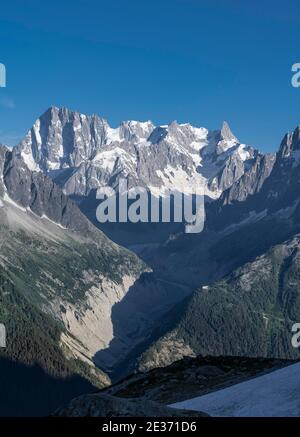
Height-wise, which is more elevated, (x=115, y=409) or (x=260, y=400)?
(x=260, y=400)

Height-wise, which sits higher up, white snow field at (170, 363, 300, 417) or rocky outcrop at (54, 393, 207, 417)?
white snow field at (170, 363, 300, 417)

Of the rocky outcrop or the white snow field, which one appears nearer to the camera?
the rocky outcrop

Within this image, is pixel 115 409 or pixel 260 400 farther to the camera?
pixel 260 400

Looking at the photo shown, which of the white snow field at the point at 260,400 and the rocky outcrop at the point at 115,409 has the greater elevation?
the white snow field at the point at 260,400

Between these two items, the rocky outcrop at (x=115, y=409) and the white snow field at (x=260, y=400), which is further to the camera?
the white snow field at (x=260, y=400)
